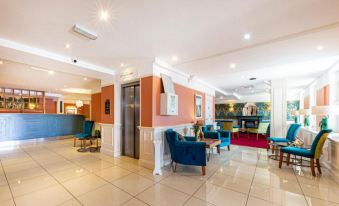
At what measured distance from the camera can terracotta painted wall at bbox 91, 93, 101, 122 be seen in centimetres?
588

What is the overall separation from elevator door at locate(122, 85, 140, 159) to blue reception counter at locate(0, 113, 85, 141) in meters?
4.45

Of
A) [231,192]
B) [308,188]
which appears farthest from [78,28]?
A: [308,188]

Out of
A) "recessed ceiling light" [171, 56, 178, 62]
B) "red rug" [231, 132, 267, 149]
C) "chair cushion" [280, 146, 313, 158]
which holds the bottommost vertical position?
"red rug" [231, 132, 267, 149]

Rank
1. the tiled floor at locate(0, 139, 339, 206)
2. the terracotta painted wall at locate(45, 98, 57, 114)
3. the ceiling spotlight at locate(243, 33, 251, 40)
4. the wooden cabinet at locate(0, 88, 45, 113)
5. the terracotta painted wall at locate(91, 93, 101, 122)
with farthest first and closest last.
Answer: the terracotta painted wall at locate(45, 98, 57, 114)
the wooden cabinet at locate(0, 88, 45, 113)
the terracotta painted wall at locate(91, 93, 101, 122)
the ceiling spotlight at locate(243, 33, 251, 40)
the tiled floor at locate(0, 139, 339, 206)

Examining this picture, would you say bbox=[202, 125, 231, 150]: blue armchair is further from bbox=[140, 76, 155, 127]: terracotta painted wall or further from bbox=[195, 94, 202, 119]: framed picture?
bbox=[140, 76, 155, 127]: terracotta painted wall

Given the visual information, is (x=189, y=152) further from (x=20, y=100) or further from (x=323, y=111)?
(x=20, y=100)

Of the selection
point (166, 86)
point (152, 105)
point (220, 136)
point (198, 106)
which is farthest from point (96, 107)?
point (220, 136)

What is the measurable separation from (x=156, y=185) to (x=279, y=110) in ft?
16.7

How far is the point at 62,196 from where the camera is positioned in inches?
90.0

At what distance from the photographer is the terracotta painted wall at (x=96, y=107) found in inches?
232

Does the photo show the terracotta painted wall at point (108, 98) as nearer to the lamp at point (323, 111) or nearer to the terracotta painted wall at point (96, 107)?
the terracotta painted wall at point (96, 107)

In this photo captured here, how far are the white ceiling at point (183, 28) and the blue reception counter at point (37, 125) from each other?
4217 mm

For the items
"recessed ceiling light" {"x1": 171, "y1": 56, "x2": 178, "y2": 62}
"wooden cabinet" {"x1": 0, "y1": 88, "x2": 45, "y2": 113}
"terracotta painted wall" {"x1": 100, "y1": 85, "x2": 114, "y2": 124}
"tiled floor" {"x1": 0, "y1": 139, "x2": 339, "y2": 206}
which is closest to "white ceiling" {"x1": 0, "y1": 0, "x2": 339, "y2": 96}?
"recessed ceiling light" {"x1": 171, "y1": 56, "x2": 178, "y2": 62}

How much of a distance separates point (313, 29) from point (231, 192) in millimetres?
2874
